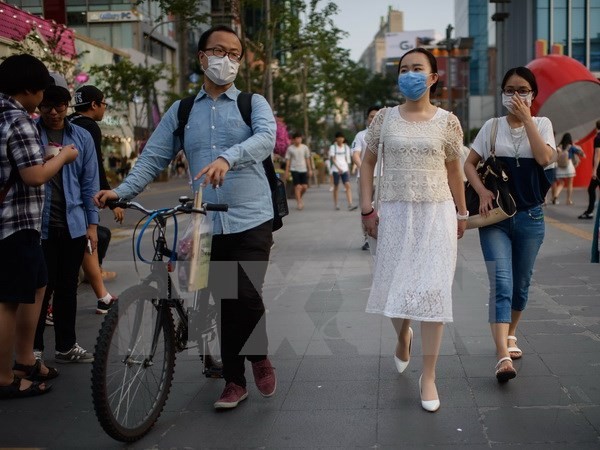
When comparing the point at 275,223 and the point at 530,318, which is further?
the point at 530,318

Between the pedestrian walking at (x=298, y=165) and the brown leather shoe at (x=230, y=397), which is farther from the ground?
the pedestrian walking at (x=298, y=165)

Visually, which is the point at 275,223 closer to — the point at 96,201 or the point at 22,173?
the point at 96,201

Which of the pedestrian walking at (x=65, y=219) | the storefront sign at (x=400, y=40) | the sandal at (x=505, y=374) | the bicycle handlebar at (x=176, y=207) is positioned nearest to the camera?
the bicycle handlebar at (x=176, y=207)

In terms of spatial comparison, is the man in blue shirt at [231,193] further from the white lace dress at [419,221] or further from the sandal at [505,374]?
the sandal at [505,374]

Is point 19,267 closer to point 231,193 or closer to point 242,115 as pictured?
point 231,193

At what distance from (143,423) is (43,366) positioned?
144cm

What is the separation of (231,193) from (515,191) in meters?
1.74

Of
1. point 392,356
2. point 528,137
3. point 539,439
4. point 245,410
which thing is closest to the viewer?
point 539,439

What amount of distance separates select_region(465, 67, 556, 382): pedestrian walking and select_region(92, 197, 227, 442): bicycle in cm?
177

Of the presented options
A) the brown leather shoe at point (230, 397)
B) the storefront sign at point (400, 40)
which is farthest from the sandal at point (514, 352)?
the storefront sign at point (400, 40)

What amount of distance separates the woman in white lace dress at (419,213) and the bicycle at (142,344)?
3.39 ft

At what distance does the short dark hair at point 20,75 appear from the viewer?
4820 mm

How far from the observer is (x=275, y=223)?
16.1ft

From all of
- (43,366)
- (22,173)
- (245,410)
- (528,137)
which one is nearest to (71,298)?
(43,366)
